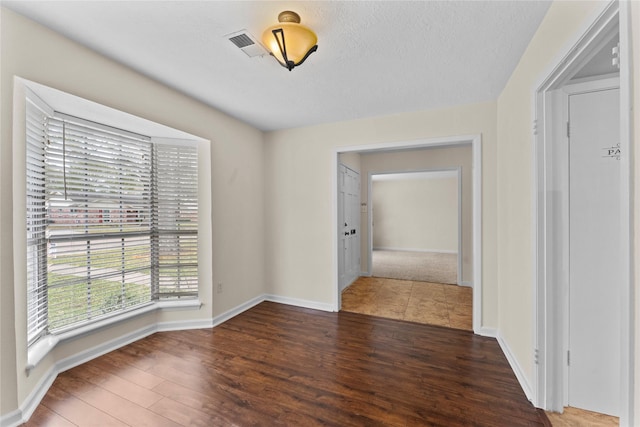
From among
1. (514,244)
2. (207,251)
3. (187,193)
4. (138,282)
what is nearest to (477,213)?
(514,244)

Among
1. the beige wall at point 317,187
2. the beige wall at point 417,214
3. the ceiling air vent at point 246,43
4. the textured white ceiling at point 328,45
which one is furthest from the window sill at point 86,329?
the beige wall at point 417,214

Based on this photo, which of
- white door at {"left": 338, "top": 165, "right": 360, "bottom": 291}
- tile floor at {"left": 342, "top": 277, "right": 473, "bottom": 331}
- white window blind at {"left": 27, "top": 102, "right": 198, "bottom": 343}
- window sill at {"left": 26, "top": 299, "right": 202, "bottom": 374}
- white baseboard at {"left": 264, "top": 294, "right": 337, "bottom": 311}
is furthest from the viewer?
white door at {"left": 338, "top": 165, "right": 360, "bottom": 291}

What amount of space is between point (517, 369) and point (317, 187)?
2.78 meters

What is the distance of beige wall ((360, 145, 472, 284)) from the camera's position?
15.7 ft

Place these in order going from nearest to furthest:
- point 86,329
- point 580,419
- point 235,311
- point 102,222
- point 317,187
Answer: point 580,419, point 86,329, point 102,222, point 235,311, point 317,187

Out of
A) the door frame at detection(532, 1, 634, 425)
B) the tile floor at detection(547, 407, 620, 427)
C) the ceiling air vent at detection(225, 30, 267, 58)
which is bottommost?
the tile floor at detection(547, 407, 620, 427)

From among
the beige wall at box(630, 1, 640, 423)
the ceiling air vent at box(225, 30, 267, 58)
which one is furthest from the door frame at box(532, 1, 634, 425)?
the ceiling air vent at box(225, 30, 267, 58)

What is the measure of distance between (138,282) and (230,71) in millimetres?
2378

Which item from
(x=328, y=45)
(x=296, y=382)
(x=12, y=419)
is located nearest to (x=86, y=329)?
(x=12, y=419)

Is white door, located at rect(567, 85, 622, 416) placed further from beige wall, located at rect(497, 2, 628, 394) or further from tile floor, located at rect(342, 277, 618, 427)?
tile floor, located at rect(342, 277, 618, 427)

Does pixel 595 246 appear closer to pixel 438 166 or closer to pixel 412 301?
pixel 412 301

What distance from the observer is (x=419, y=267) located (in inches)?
249

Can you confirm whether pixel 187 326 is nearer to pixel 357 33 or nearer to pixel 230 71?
pixel 230 71

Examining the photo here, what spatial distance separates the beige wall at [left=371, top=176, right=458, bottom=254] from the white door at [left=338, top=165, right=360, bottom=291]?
4.37m
